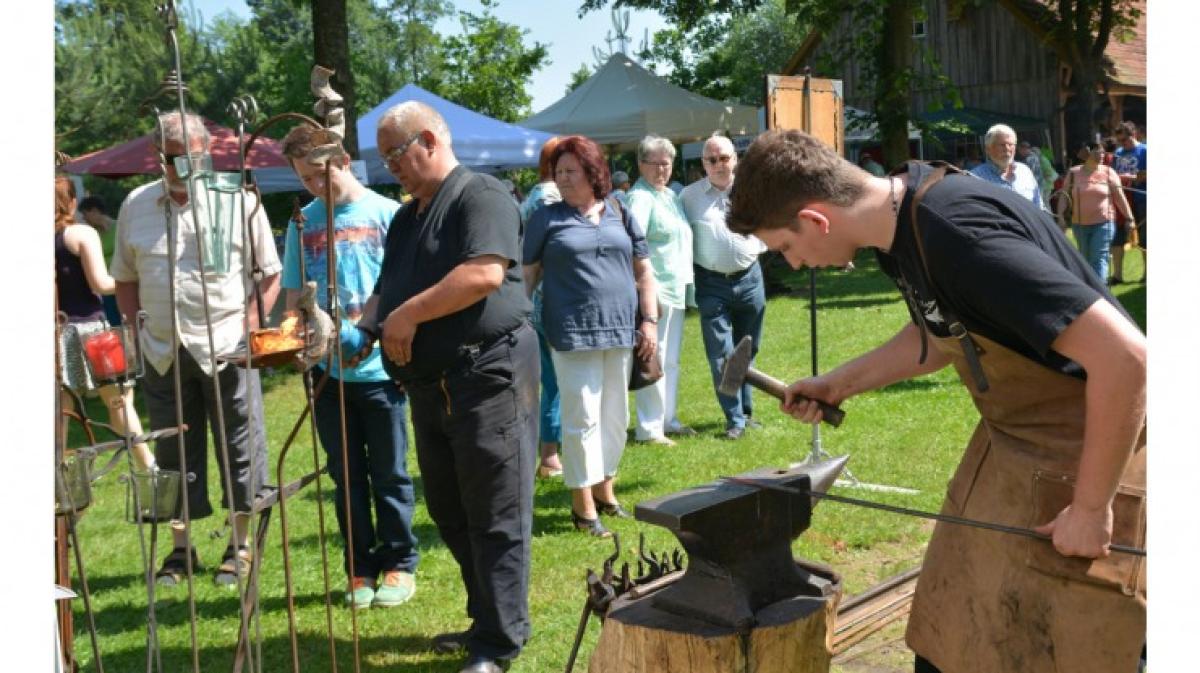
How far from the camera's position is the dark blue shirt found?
522 centimetres

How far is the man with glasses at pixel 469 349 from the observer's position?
11.8 feet

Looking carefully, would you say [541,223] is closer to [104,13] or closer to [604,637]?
[604,637]

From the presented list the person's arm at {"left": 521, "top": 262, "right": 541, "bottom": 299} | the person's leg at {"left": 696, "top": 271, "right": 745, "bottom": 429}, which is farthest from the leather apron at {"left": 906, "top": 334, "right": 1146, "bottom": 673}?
the person's leg at {"left": 696, "top": 271, "right": 745, "bottom": 429}

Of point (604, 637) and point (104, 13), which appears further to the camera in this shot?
point (104, 13)

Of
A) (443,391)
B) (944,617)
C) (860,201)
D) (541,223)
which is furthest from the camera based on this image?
(541,223)

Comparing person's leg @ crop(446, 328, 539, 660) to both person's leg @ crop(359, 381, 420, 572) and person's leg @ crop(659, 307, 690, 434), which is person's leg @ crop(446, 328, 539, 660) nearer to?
person's leg @ crop(359, 381, 420, 572)

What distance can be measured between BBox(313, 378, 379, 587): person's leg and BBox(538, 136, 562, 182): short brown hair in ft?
5.40

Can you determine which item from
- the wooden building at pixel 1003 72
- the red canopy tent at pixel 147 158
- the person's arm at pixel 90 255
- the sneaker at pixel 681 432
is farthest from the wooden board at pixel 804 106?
the wooden building at pixel 1003 72

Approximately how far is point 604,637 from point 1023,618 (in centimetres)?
98

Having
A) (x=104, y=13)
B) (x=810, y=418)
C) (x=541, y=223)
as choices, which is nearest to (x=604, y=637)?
(x=810, y=418)

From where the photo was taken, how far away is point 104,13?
53125 mm

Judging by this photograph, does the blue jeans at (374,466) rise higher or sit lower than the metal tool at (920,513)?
lower

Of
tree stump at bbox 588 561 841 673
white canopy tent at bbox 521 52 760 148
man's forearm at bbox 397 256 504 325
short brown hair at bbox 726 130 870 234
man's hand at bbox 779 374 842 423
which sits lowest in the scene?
tree stump at bbox 588 561 841 673

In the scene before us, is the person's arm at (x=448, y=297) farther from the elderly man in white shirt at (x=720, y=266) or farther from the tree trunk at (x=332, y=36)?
the tree trunk at (x=332, y=36)
